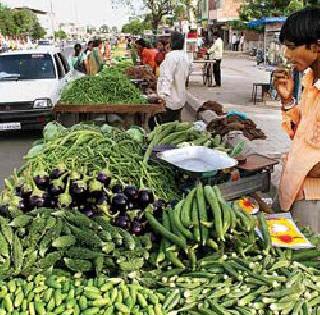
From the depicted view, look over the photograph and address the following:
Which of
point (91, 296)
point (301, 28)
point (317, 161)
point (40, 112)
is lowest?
point (40, 112)

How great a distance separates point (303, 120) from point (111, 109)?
6367 mm

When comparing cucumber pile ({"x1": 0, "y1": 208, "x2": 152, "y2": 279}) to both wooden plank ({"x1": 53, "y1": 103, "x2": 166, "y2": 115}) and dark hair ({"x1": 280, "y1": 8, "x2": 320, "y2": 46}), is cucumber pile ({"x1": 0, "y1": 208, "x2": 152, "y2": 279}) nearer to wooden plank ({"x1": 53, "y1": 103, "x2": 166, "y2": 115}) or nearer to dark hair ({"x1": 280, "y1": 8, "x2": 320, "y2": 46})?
dark hair ({"x1": 280, "y1": 8, "x2": 320, "y2": 46})

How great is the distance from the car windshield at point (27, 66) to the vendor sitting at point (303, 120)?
29.5 ft

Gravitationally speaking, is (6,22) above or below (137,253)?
below

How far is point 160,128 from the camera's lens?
5242 millimetres

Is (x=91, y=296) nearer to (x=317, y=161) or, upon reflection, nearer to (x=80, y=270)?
(x=80, y=270)

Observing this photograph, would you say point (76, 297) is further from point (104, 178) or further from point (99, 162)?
point (99, 162)

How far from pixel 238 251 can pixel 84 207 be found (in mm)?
1057

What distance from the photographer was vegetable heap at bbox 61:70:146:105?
33.4ft

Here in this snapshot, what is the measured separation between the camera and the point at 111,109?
998 centimetres

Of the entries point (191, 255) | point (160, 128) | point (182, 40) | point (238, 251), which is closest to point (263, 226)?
point (238, 251)

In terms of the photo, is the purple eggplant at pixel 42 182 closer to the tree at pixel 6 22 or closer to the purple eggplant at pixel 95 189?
the purple eggplant at pixel 95 189

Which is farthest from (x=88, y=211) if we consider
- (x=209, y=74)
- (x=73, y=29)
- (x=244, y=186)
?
(x=73, y=29)

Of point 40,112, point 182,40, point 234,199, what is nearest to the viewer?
point 234,199
